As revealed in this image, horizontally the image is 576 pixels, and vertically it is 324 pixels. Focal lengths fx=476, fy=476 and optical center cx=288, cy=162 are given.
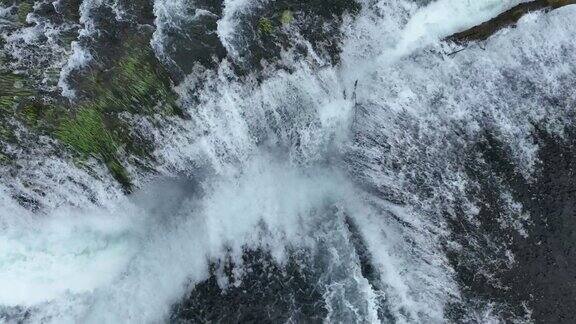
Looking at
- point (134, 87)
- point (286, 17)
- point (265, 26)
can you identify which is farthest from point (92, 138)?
point (286, 17)

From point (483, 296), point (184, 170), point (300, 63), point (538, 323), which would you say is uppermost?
point (300, 63)

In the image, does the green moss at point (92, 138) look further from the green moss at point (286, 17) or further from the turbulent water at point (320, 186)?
the green moss at point (286, 17)

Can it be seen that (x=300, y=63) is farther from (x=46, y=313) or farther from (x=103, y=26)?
(x=46, y=313)

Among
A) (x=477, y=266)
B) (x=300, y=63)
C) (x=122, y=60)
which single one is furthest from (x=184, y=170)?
(x=477, y=266)

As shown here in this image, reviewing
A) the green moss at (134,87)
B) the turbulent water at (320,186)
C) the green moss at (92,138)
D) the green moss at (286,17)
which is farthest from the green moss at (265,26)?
the green moss at (92,138)

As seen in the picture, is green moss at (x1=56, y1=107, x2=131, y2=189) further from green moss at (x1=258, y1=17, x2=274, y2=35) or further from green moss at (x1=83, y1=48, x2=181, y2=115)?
green moss at (x1=258, y1=17, x2=274, y2=35)

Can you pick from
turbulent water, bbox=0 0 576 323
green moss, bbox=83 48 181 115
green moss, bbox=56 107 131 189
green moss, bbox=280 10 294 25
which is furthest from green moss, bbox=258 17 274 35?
green moss, bbox=56 107 131 189
